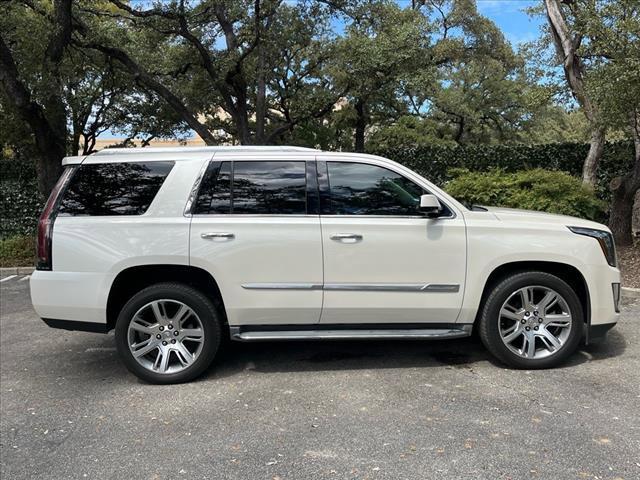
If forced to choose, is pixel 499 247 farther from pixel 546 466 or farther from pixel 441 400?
pixel 546 466

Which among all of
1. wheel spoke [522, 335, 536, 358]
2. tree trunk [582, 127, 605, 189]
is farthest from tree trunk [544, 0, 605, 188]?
wheel spoke [522, 335, 536, 358]

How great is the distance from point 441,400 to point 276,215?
75.6 inches

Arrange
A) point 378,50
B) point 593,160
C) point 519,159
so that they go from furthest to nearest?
point 519,159 → point 378,50 → point 593,160

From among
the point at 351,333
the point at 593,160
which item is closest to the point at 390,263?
the point at 351,333

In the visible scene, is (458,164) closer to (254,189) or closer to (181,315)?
(254,189)

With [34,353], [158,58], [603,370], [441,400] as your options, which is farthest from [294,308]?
[158,58]

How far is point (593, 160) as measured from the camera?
1057 centimetres

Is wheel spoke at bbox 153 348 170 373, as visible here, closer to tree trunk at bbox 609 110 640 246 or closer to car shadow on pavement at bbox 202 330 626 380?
car shadow on pavement at bbox 202 330 626 380

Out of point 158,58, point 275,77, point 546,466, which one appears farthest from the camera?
point 275,77

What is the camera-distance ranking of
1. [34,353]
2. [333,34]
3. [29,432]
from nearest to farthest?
1. [29,432]
2. [34,353]
3. [333,34]

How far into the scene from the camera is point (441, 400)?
3.99m

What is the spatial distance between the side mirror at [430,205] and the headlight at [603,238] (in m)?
1.13

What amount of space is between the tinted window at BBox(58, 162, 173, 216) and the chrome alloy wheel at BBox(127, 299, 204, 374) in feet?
2.76

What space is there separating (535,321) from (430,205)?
133 centimetres
